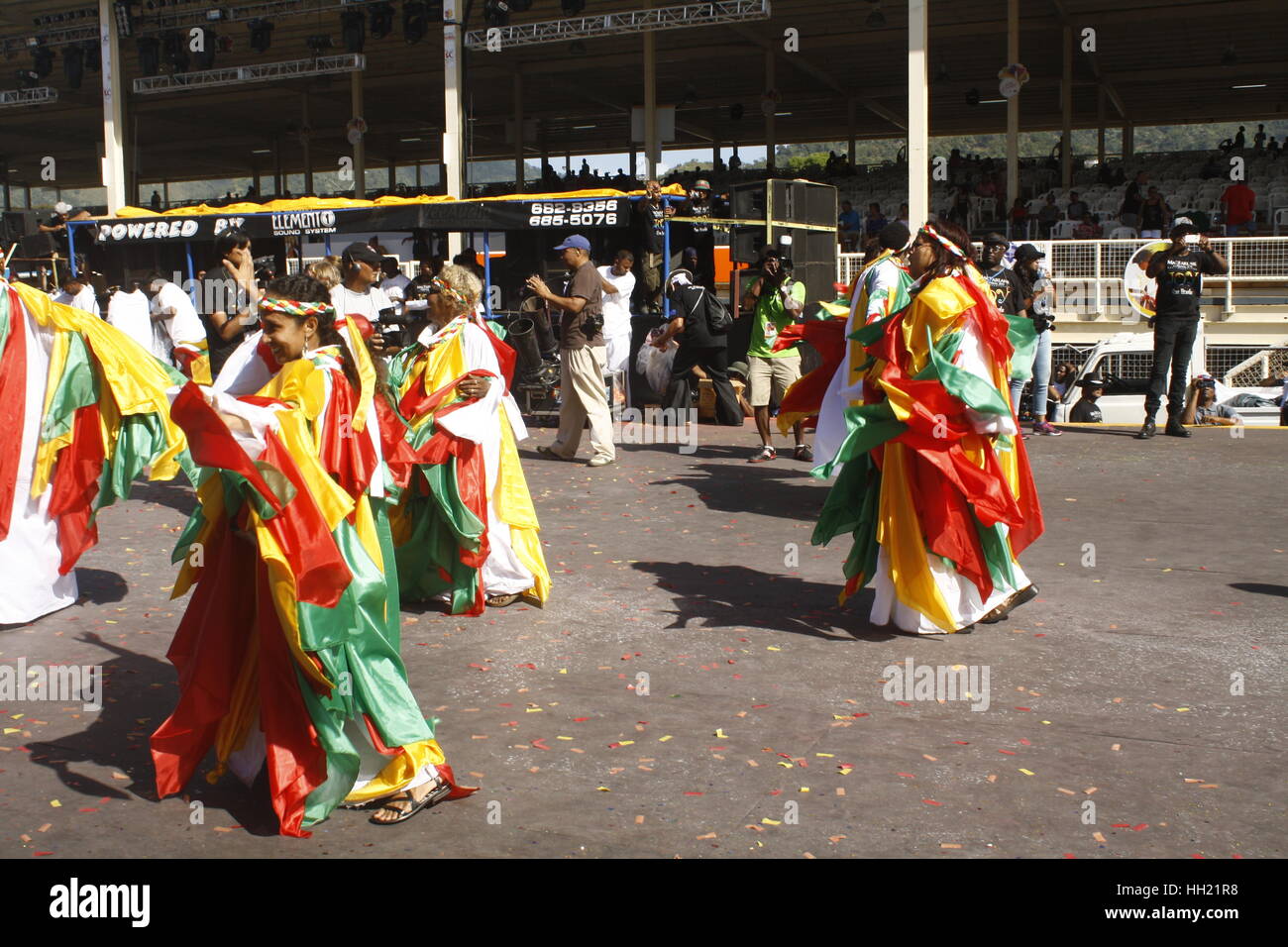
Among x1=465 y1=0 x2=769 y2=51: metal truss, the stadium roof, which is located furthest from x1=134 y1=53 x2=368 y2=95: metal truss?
x1=465 y1=0 x2=769 y2=51: metal truss

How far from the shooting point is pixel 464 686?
5.41 meters

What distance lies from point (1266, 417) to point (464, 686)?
1382 centimetres

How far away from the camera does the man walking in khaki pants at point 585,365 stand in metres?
10.8

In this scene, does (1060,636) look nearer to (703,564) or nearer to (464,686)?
(703,564)

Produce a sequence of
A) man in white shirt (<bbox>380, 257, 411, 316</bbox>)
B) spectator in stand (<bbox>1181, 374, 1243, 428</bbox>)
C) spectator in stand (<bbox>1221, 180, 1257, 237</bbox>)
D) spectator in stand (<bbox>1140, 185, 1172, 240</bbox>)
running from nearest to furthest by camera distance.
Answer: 1. man in white shirt (<bbox>380, 257, 411, 316</bbox>)
2. spectator in stand (<bbox>1181, 374, 1243, 428</bbox>)
3. spectator in stand (<bbox>1221, 180, 1257, 237</bbox>)
4. spectator in stand (<bbox>1140, 185, 1172, 240</bbox>)

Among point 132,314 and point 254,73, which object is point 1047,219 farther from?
point 132,314

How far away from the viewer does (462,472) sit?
6426 millimetres

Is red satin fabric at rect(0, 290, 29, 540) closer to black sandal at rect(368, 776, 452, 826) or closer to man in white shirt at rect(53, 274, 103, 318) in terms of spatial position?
black sandal at rect(368, 776, 452, 826)

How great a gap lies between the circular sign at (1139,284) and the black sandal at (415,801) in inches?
612

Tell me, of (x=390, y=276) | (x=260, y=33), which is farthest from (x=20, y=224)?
(x=260, y=33)

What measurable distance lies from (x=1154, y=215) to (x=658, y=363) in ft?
37.5

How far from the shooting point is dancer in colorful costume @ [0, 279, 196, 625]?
20.9 ft

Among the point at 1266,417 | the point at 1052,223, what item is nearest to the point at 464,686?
the point at 1266,417

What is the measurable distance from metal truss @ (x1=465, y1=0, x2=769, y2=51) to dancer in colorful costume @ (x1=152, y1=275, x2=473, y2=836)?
17604 millimetres
